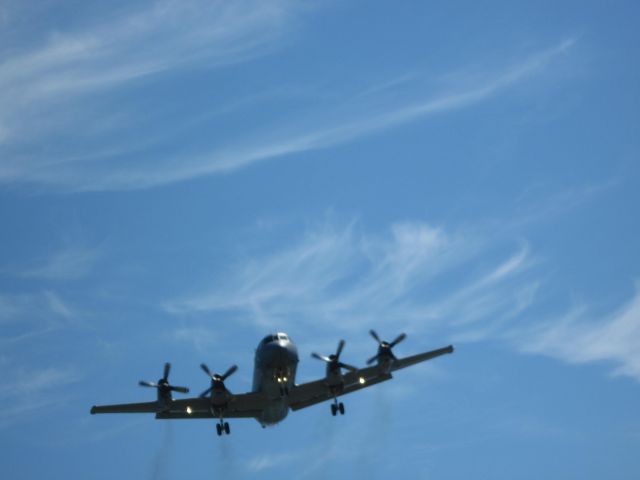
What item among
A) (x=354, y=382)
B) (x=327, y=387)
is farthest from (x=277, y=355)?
(x=354, y=382)

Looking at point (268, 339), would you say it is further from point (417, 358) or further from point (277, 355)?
point (417, 358)

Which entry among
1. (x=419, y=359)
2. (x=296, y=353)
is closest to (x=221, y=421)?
(x=296, y=353)

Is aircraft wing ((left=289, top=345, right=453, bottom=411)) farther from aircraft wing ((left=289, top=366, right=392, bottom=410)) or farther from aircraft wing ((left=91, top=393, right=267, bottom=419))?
aircraft wing ((left=91, top=393, right=267, bottom=419))

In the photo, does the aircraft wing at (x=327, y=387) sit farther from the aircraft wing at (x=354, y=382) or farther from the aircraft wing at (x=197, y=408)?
the aircraft wing at (x=197, y=408)

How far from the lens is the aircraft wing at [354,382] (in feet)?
249

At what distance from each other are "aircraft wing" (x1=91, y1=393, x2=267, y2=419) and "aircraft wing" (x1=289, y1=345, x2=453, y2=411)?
258 centimetres

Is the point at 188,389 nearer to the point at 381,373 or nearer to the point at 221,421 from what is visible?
the point at 221,421

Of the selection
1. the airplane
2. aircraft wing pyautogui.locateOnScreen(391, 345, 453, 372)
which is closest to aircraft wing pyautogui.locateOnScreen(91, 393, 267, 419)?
the airplane

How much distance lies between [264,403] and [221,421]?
3.55 meters

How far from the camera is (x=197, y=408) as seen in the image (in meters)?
Result: 75.9

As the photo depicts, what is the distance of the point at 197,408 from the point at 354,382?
411 inches

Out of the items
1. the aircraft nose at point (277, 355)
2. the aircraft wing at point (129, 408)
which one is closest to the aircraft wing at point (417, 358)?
the aircraft nose at point (277, 355)

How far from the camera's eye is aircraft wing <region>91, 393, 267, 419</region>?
Result: 7462 cm

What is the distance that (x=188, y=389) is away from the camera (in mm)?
74562
